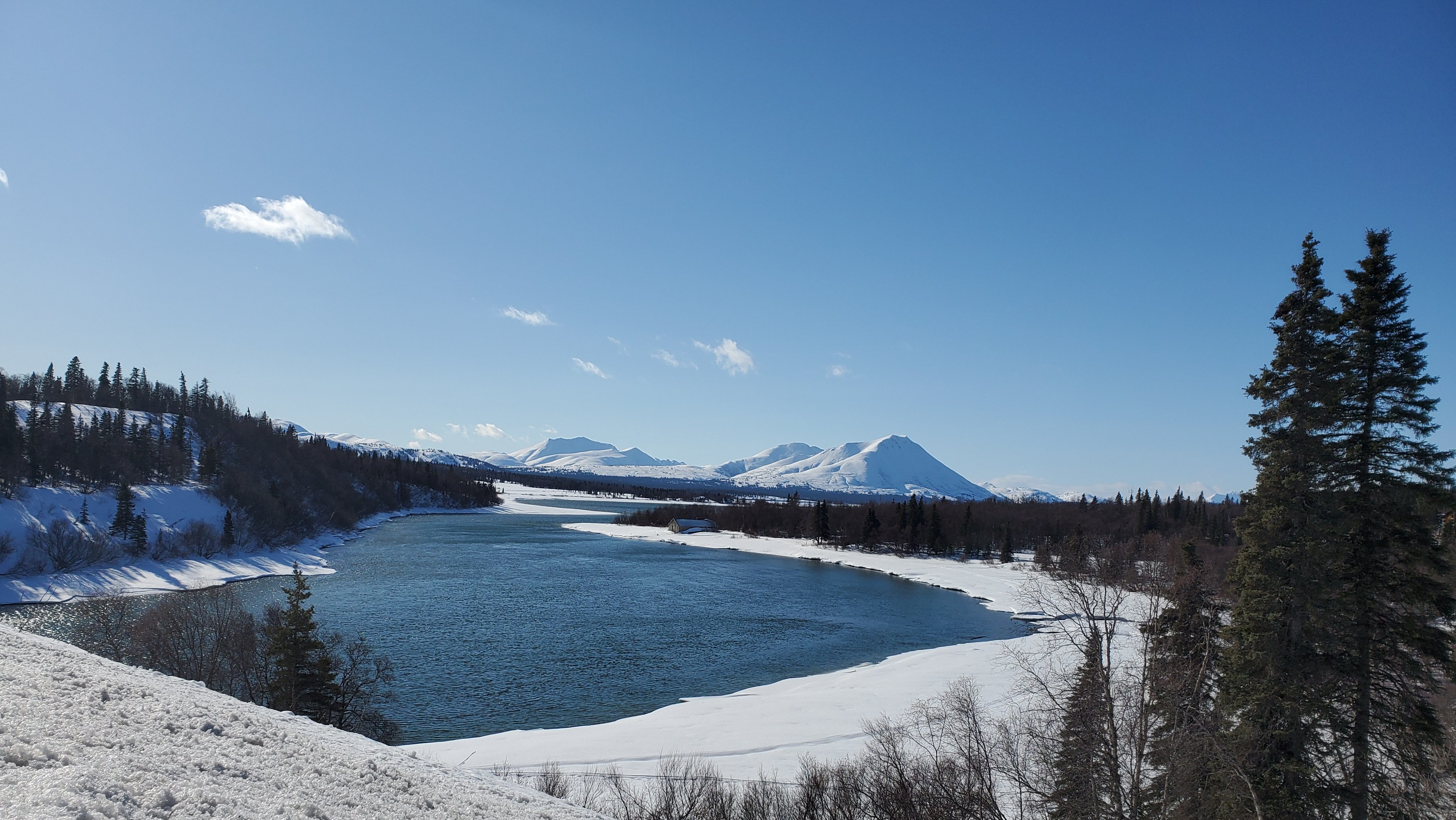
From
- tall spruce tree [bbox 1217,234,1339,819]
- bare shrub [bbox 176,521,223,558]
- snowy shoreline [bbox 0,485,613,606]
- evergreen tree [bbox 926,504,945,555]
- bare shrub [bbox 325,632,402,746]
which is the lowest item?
snowy shoreline [bbox 0,485,613,606]

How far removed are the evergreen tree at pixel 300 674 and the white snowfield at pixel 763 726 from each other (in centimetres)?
346

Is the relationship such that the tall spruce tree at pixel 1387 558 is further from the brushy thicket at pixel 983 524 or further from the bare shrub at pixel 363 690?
the brushy thicket at pixel 983 524

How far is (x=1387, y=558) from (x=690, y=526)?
126 metres

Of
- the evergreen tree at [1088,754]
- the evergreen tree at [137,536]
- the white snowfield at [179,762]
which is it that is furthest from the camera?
the evergreen tree at [137,536]

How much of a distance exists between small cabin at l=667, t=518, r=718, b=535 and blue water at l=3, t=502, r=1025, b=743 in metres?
45.0

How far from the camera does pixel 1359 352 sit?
16.4 meters

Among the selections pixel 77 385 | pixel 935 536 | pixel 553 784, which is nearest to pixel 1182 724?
pixel 553 784

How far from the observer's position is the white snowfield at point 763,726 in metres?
21.9

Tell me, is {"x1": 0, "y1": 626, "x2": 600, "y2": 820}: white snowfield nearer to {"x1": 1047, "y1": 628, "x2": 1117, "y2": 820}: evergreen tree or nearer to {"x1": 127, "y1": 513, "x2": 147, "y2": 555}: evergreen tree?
{"x1": 1047, "y1": 628, "x2": 1117, "y2": 820}: evergreen tree

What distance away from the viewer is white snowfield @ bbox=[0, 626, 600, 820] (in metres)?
7.27

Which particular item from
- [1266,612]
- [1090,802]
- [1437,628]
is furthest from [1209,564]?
[1090,802]

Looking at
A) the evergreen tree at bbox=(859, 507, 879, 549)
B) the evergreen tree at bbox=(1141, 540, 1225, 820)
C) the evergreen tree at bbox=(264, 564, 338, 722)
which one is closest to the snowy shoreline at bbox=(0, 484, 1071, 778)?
the evergreen tree at bbox=(264, 564, 338, 722)

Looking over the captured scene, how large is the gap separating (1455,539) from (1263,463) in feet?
26.1

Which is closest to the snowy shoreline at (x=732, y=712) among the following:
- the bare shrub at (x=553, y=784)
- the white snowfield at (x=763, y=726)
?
the white snowfield at (x=763, y=726)
